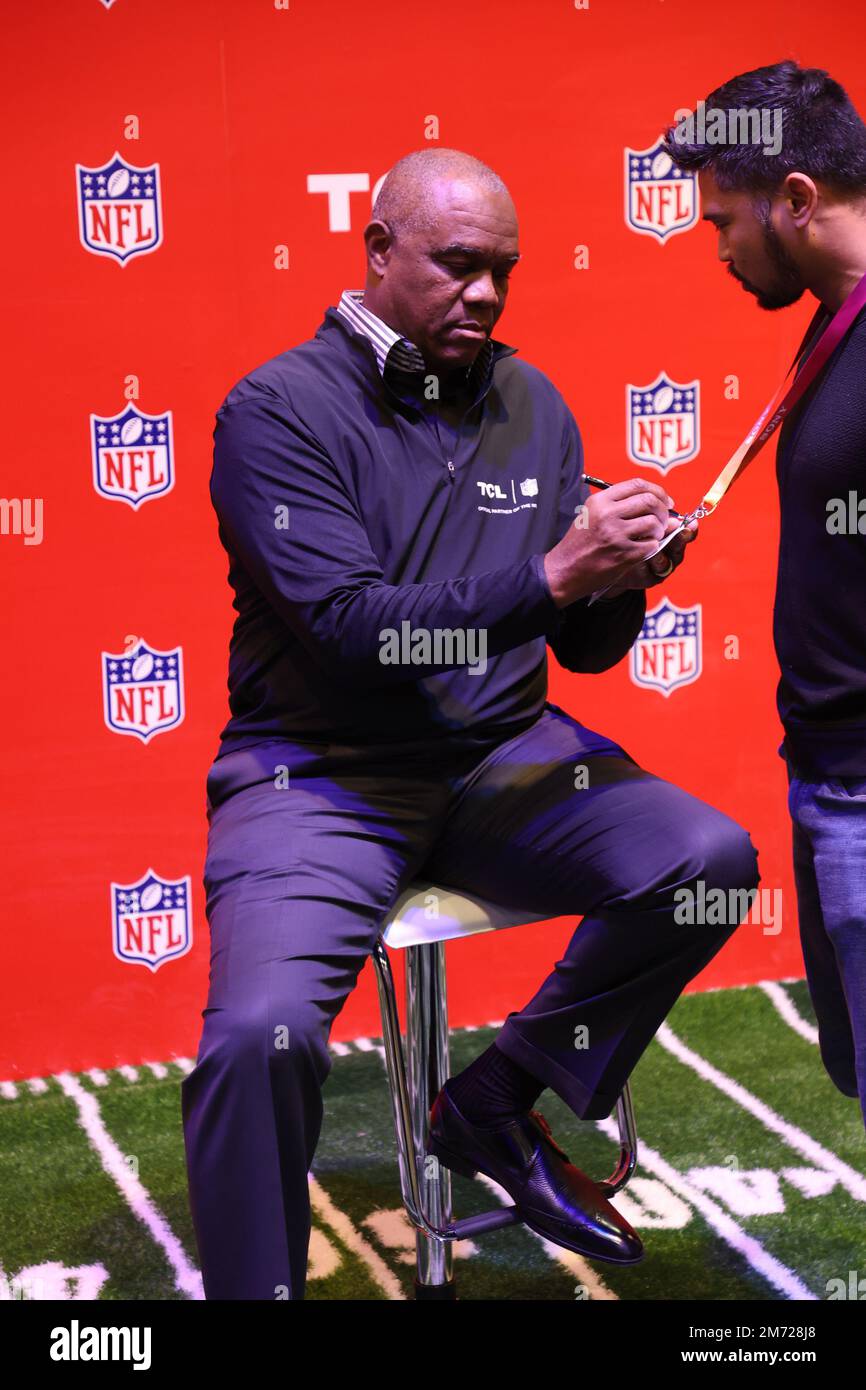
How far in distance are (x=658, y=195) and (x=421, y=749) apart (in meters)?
1.41

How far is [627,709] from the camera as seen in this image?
10.8 feet

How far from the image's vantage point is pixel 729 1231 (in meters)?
2.51

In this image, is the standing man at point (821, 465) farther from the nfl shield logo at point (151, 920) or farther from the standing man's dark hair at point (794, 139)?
the nfl shield logo at point (151, 920)

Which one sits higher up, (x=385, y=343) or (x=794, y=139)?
(x=794, y=139)

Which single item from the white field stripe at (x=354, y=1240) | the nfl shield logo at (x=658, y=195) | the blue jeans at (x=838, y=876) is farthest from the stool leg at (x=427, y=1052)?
the nfl shield logo at (x=658, y=195)

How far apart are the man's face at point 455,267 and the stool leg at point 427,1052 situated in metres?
0.85

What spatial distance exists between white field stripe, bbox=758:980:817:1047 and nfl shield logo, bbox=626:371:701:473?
110 centimetres

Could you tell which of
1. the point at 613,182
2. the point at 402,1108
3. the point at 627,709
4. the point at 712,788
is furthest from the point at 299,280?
the point at 402,1108

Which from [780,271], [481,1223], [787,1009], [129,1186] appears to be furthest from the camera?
[787,1009]

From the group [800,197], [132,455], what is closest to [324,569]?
[800,197]

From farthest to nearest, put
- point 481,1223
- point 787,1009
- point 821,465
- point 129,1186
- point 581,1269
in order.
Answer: point 787,1009
point 129,1186
point 581,1269
point 481,1223
point 821,465

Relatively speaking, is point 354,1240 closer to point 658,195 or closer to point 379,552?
point 379,552

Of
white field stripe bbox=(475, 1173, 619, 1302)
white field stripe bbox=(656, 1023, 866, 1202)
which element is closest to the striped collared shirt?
white field stripe bbox=(475, 1173, 619, 1302)

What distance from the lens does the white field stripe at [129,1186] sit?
7.91ft
